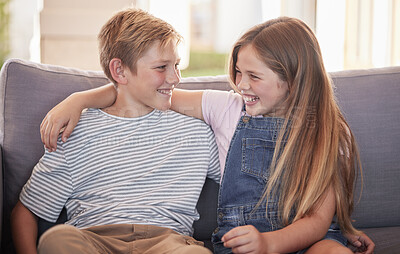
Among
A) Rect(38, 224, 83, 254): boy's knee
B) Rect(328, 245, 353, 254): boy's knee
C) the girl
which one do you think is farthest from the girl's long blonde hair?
Rect(38, 224, 83, 254): boy's knee

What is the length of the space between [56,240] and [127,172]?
404 millimetres

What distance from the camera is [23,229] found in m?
1.31

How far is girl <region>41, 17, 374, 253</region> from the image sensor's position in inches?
50.6

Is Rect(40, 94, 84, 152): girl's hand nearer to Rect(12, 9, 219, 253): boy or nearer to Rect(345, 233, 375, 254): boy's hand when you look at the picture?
Rect(12, 9, 219, 253): boy

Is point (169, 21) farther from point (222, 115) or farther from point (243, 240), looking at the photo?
point (243, 240)

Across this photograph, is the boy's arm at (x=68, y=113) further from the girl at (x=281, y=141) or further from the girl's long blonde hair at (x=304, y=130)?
the girl's long blonde hair at (x=304, y=130)

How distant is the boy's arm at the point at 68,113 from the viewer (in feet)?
4.24

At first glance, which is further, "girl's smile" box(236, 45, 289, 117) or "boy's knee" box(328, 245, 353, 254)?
"girl's smile" box(236, 45, 289, 117)

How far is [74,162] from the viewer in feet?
4.39

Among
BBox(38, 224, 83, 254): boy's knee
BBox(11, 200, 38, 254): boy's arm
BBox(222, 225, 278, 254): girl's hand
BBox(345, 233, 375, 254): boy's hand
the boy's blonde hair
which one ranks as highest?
the boy's blonde hair

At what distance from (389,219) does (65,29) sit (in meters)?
2.73

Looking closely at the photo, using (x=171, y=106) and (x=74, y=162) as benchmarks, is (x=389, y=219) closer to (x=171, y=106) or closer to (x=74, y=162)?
(x=171, y=106)

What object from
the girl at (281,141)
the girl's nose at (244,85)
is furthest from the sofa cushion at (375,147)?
the girl's nose at (244,85)

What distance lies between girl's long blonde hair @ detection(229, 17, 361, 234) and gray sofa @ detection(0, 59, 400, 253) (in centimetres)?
21
